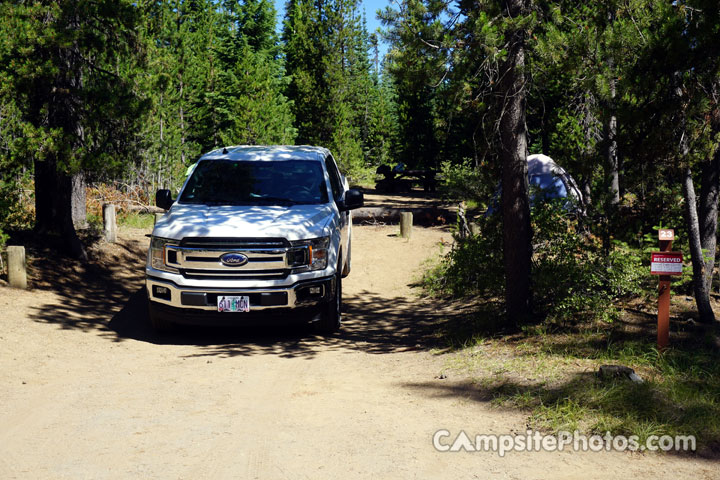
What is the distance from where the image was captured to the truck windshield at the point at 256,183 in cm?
873

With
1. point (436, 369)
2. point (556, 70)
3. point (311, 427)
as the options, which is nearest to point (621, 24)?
point (556, 70)

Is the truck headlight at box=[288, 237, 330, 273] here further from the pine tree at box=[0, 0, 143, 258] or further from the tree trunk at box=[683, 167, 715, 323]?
the pine tree at box=[0, 0, 143, 258]

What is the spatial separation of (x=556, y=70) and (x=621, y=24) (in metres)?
0.95

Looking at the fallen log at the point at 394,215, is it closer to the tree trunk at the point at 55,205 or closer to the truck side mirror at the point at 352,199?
the tree trunk at the point at 55,205

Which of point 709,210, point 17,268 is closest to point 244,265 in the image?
point 17,268

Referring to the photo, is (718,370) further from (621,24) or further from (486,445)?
(621,24)

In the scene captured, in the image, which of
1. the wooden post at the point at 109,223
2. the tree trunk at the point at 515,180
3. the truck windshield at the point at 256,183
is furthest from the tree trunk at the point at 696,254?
the wooden post at the point at 109,223

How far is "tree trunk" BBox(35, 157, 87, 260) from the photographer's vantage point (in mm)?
12039

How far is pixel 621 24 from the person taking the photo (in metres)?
6.65

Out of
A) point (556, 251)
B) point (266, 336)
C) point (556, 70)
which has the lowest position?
point (266, 336)

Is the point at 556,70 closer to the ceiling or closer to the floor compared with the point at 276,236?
closer to the ceiling

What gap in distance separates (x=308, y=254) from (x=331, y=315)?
0.97 metres

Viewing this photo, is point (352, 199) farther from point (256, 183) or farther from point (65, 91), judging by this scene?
point (65, 91)

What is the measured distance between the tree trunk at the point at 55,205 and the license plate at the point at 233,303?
19.8 ft
